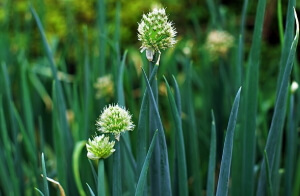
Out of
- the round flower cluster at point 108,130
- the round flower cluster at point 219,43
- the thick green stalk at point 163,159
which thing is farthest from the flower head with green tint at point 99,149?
the round flower cluster at point 219,43

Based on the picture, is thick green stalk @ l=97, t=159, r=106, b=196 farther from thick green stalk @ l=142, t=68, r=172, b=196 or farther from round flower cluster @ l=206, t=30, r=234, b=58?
round flower cluster @ l=206, t=30, r=234, b=58

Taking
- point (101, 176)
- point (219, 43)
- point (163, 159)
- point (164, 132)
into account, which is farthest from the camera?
point (219, 43)

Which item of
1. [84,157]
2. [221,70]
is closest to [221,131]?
[221,70]

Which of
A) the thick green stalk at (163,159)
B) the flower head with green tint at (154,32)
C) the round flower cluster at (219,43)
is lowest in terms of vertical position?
the thick green stalk at (163,159)

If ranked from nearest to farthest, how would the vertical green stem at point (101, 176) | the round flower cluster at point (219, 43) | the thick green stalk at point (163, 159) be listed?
the vertical green stem at point (101, 176)
the thick green stalk at point (163, 159)
the round flower cluster at point (219, 43)

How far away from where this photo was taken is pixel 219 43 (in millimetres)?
1690

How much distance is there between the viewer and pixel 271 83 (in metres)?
2.21

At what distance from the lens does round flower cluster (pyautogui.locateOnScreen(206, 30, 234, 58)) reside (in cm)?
169

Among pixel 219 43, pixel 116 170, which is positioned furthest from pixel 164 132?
pixel 219 43

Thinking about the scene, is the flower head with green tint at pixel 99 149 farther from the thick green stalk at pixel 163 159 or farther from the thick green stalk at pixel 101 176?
the thick green stalk at pixel 163 159

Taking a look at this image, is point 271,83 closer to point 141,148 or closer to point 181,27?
point 181,27

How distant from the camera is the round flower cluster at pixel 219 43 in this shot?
1.69 m

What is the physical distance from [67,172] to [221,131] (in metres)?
0.55

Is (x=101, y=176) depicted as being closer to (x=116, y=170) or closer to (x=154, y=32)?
(x=116, y=170)
